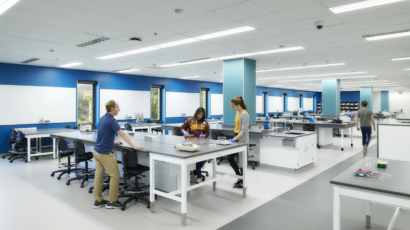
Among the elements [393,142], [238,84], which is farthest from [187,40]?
[393,142]

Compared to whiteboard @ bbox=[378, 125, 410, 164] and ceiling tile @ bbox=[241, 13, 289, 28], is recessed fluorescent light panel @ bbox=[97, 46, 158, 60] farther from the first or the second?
whiteboard @ bbox=[378, 125, 410, 164]

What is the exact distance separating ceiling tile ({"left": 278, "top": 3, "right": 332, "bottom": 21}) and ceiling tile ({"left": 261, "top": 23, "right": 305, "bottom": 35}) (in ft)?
1.18

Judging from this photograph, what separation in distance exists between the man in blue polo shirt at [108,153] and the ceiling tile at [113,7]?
134 cm

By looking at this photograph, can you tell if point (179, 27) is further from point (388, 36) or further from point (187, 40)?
point (388, 36)

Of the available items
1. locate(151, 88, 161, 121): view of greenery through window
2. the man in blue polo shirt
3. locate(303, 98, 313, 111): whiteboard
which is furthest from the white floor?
locate(303, 98, 313, 111): whiteboard

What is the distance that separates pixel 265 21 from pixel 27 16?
3729mm

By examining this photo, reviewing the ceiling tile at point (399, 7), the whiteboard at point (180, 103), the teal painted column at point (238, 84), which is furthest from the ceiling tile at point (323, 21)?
the whiteboard at point (180, 103)

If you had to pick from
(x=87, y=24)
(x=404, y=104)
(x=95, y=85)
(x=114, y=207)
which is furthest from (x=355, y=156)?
(x=404, y=104)

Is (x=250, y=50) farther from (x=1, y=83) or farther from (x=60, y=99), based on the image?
(x=1, y=83)

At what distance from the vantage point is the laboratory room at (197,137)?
314 cm

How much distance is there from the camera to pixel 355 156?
23.7 feet

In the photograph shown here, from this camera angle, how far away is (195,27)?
4.49 meters

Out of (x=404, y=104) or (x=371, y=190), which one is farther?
(x=404, y=104)

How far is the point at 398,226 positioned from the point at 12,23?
20.5 feet
